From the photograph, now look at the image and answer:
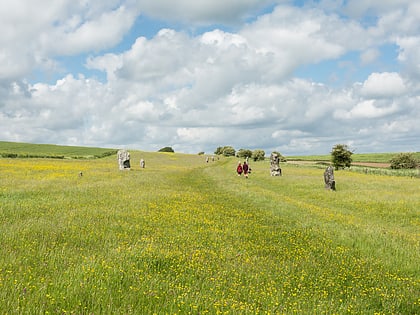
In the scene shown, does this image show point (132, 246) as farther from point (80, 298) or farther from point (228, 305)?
point (228, 305)

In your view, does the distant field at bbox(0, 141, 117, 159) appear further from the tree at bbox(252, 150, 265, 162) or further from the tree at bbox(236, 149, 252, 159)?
the tree at bbox(236, 149, 252, 159)

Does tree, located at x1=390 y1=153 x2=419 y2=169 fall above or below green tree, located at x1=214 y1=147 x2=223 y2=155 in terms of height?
below

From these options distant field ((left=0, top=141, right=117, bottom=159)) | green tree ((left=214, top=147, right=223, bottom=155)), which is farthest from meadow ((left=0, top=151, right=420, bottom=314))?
green tree ((left=214, top=147, right=223, bottom=155))

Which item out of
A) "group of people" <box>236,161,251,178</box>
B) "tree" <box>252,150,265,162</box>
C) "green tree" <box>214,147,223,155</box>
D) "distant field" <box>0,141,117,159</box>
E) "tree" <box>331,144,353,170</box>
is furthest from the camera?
"green tree" <box>214,147,223,155</box>

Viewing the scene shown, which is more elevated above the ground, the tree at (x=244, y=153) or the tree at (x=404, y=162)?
the tree at (x=244, y=153)

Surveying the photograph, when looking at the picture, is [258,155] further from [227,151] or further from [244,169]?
[244,169]

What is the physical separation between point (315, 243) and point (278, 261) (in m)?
3.33

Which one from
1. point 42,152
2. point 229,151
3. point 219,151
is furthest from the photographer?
point 219,151

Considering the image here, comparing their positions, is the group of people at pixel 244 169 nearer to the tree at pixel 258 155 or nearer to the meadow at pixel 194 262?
the meadow at pixel 194 262

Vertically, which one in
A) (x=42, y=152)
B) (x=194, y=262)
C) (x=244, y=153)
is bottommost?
(x=194, y=262)

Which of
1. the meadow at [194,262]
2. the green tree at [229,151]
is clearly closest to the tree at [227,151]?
the green tree at [229,151]

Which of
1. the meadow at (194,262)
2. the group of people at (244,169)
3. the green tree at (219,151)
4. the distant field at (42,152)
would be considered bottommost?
the meadow at (194,262)

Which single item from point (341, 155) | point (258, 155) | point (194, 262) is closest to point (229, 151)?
point (258, 155)

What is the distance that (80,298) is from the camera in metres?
6.36
